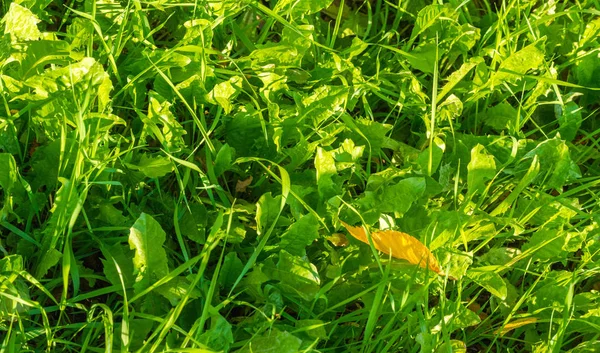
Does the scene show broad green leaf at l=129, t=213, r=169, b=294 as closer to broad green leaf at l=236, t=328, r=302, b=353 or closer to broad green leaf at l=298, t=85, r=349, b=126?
broad green leaf at l=236, t=328, r=302, b=353

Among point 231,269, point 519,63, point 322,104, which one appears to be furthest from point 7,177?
point 519,63

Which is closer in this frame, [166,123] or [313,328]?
[313,328]

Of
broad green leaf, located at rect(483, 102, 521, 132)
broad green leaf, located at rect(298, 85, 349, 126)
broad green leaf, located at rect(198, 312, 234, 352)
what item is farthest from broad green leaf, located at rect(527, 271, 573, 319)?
broad green leaf, located at rect(198, 312, 234, 352)

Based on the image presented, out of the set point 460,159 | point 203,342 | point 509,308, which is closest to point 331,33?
point 460,159

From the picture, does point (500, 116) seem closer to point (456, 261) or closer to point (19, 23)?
point (456, 261)

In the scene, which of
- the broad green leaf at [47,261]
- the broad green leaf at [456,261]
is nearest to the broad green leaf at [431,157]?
the broad green leaf at [456,261]
